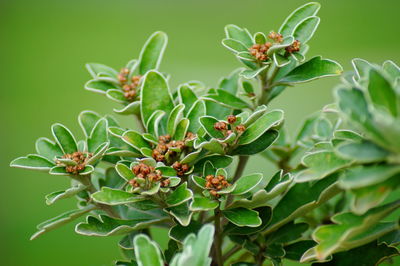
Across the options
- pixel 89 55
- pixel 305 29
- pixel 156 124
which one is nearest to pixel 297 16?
pixel 305 29

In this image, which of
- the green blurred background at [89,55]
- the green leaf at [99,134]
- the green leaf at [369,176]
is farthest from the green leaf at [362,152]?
the green blurred background at [89,55]

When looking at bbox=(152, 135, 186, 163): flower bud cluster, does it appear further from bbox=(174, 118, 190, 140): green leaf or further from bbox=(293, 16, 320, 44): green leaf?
bbox=(293, 16, 320, 44): green leaf

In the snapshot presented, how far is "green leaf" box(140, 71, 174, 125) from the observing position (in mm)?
791

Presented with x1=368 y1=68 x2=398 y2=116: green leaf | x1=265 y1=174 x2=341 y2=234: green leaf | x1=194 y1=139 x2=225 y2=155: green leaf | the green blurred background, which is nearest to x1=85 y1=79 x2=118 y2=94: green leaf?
A: x1=194 y1=139 x2=225 y2=155: green leaf

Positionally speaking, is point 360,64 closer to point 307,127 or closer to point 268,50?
point 268,50

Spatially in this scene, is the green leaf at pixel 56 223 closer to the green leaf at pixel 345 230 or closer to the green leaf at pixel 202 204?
the green leaf at pixel 202 204

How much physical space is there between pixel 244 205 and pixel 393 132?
0.92 ft

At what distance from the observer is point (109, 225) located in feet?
2.42

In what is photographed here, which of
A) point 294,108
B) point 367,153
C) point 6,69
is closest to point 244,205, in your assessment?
point 367,153

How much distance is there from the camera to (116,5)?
2.45 m

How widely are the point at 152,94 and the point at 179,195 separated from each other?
184 mm

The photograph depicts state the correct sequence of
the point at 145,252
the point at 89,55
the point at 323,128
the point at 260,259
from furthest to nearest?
the point at 89,55
the point at 323,128
the point at 260,259
the point at 145,252

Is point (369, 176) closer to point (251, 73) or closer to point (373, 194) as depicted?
point (373, 194)

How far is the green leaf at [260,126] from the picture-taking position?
700 millimetres
